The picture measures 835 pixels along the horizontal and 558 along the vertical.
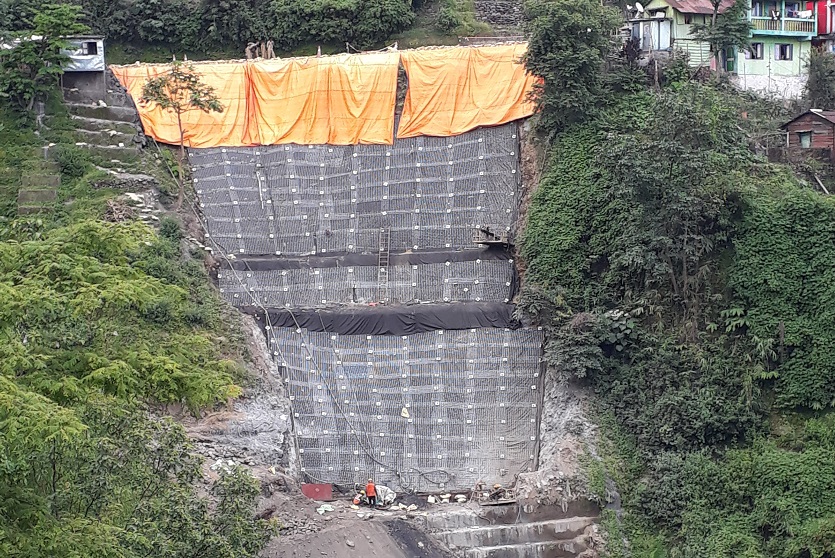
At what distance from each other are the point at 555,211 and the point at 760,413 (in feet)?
26.7

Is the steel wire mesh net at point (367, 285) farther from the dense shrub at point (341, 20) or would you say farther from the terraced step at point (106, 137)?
the dense shrub at point (341, 20)

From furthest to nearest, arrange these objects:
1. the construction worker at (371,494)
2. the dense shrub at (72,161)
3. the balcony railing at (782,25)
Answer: the balcony railing at (782,25) < the dense shrub at (72,161) < the construction worker at (371,494)

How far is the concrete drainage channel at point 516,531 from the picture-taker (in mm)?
30688

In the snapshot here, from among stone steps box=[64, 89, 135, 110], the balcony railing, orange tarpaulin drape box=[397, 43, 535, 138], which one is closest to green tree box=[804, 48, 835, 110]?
the balcony railing

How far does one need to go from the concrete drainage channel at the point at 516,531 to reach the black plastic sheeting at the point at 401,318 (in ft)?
19.2

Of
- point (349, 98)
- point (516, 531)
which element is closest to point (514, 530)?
point (516, 531)

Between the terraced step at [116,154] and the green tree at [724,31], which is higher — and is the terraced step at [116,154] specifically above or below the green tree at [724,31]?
below

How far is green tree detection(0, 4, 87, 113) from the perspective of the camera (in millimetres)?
39531

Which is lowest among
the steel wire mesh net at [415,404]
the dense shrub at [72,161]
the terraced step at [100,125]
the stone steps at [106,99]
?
the steel wire mesh net at [415,404]

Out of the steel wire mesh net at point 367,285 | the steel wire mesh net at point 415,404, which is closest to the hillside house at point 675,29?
the steel wire mesh net at point 367,285

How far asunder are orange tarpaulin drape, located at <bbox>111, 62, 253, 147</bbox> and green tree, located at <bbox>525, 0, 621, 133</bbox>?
30.4 feet

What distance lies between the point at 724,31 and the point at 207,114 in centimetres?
1627

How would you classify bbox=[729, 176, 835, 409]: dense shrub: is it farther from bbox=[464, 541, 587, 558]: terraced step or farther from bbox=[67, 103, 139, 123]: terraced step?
bbox=[67, 103, 139, 123]: terraced step

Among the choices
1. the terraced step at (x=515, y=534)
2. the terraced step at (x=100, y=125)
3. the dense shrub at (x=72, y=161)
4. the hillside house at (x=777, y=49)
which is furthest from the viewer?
the hillside house at (x=777, y=49)
